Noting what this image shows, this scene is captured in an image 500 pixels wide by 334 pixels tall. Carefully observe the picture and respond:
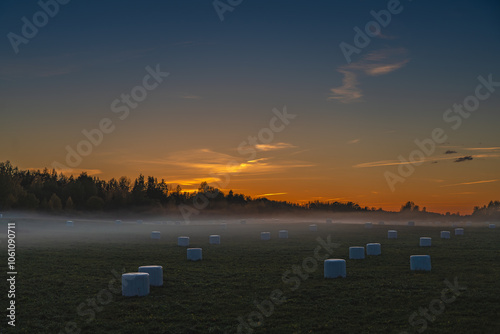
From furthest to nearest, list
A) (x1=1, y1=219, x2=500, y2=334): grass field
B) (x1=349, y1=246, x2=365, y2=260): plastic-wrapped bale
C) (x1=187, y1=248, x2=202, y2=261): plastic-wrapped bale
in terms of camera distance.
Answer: (x1=187, y1=248, x2=202, y2=261): plastic-wrapped bale < (x1=349, y1=246, x2=365, y2=260): plastic-wrapped bale < (x1=1, y1=219, x2=500, y2=334): grass field

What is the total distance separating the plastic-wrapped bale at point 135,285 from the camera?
1842 cm

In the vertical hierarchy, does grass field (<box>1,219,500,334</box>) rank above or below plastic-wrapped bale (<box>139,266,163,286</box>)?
below

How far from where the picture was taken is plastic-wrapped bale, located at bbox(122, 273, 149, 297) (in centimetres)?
1842

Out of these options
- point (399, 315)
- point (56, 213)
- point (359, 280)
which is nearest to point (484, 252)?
point (359, 280)

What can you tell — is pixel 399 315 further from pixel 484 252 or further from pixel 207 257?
pixel 484 252

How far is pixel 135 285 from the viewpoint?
60.6 ft

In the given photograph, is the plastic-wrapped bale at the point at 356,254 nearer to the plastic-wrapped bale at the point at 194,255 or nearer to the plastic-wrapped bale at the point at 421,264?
the plastic-wrapped bale at the point at 421,264

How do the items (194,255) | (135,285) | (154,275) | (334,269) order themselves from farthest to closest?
(194,255) → (334,269) → (154,275) → (135,285)

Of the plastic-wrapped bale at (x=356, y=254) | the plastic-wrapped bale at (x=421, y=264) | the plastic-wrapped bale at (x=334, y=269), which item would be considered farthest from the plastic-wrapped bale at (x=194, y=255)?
the plastic-wrapped bale at (x=421, y=264)

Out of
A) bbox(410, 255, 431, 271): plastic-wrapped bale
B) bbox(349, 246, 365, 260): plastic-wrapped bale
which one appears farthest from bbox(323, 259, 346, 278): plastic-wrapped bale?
bbox(349, 246, 365, 260): plastic-wrapped bale

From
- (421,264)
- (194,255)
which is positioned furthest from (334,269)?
(194,255)

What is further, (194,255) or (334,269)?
(194,255)

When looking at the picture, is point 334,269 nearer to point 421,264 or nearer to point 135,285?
point 421,264

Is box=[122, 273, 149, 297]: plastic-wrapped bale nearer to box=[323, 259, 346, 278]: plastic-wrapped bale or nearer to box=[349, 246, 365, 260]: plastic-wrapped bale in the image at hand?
box=[323, 259, 346, 278]: plastic-wrapped bale
